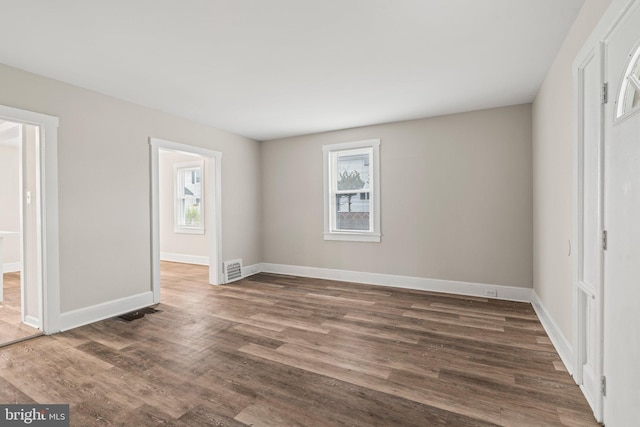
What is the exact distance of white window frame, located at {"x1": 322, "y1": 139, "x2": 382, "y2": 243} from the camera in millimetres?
4883

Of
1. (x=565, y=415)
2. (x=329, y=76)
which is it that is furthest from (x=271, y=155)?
(x=565, y=415)

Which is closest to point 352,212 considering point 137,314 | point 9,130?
point 137,314

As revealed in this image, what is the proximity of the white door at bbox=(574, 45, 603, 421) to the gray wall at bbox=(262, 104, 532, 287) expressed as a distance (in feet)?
6.67

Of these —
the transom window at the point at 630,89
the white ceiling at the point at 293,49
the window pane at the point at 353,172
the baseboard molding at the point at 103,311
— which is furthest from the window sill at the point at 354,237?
the transom window at the point at 630,89

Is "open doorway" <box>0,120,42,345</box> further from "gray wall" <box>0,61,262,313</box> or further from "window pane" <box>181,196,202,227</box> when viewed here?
"window pane" <box>181,196,202,227</box>

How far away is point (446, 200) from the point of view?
4383mm

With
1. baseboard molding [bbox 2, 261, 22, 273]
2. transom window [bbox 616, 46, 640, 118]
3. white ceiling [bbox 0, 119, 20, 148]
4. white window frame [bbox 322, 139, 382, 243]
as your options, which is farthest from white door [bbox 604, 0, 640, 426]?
baseboard molding [bbox 2, 261, 22, 273]

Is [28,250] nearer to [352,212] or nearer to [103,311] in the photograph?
[103,311]

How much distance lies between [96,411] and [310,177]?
423cm

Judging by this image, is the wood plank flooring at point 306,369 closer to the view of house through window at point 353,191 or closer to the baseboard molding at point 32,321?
the baseboard molding at point 32,321

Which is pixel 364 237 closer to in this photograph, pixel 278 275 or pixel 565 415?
pixel 278 275

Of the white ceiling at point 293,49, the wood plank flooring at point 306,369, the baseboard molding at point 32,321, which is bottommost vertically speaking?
the wood plank flooring at point 306,369

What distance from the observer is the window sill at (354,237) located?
193 inches

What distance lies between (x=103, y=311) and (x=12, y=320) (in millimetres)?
973
